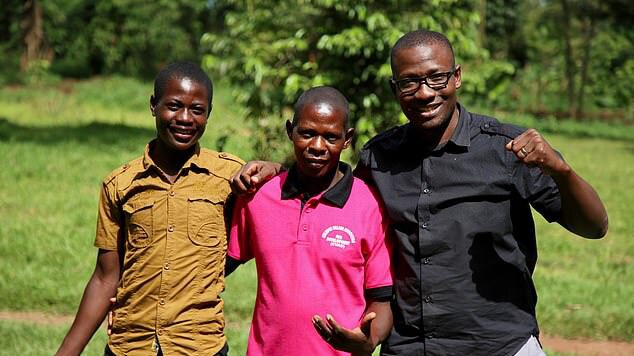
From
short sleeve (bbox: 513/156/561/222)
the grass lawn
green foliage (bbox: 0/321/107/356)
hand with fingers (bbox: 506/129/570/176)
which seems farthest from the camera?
the grass lawn

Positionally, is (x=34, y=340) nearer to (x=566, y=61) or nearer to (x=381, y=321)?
(x=381, y=321)

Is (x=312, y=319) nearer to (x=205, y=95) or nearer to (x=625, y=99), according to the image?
(x=205, y=95)

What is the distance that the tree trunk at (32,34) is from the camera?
77.5 feet

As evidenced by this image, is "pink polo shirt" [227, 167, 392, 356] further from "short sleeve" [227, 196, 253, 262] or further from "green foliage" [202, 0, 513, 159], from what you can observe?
"green foliage" [202, 0, 513, 159]

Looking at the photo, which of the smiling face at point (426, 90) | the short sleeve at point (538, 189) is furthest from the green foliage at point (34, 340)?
the short sleeve at point (538, 189)

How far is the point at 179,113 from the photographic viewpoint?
8.49 feet

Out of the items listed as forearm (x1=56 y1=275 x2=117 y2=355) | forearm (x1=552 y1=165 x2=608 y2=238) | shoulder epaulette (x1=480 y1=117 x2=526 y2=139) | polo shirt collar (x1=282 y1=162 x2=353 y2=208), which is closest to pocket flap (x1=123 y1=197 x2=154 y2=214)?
forearm (x1=56 y1=275 x2=117 y2=355)

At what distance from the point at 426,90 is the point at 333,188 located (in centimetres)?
42

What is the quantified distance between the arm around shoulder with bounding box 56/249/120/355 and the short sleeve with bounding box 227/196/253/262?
0.39 m

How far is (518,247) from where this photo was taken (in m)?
2.46

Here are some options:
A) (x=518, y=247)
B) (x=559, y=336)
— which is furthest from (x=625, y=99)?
(x=518, y=247)

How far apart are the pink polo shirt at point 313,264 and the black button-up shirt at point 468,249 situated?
0.13m

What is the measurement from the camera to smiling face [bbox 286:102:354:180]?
96.9 inches

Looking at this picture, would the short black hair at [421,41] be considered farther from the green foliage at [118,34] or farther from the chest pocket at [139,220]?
the green foliage at [118,34]
